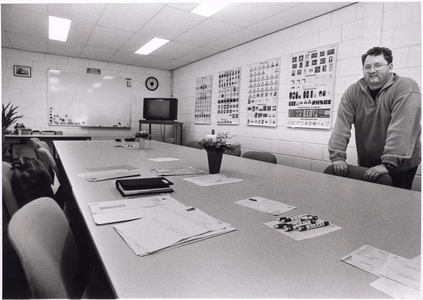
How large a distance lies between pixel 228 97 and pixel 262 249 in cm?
448

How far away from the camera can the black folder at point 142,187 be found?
1.19m

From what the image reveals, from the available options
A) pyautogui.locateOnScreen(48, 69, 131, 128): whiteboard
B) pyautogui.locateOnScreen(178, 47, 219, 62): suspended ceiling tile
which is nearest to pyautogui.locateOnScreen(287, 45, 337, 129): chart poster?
pyautogui.locateOnScreen(178, 47, 219, 62): suspended ceiling tile

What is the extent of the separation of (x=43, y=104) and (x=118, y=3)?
357 centimetres

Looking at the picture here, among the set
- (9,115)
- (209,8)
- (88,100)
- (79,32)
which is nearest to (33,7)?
(79,32)

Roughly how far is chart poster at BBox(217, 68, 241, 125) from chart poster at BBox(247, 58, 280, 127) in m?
0.35

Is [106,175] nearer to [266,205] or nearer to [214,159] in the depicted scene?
[214,159]

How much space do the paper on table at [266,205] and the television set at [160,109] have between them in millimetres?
5047

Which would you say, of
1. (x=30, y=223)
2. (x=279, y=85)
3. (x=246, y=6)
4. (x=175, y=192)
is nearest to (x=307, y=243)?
(x=175, y=192)

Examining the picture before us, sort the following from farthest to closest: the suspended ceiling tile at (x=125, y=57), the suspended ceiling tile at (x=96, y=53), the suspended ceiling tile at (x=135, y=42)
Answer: the suspended ceiling tile at (x=125, y=57) → the suspended ceiling tile at (x=96, y=53) → the suspended ceiling tile at (x=135, y=42)

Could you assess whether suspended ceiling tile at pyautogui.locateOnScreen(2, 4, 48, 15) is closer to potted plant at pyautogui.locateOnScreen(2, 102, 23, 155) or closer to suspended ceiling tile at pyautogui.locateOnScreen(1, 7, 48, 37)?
suspended ceiling tile at pyautogui.locateOnScreen(1, 7, 48, 37)

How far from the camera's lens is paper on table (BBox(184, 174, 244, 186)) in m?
1.46

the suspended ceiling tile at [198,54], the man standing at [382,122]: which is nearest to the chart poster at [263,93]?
the suspended ceiling tile at [198,54]

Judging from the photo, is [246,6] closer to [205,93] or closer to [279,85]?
[279,85]

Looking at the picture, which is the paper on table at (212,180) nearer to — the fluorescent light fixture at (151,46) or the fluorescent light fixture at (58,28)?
the fluorescent light fixture at (58,28)
